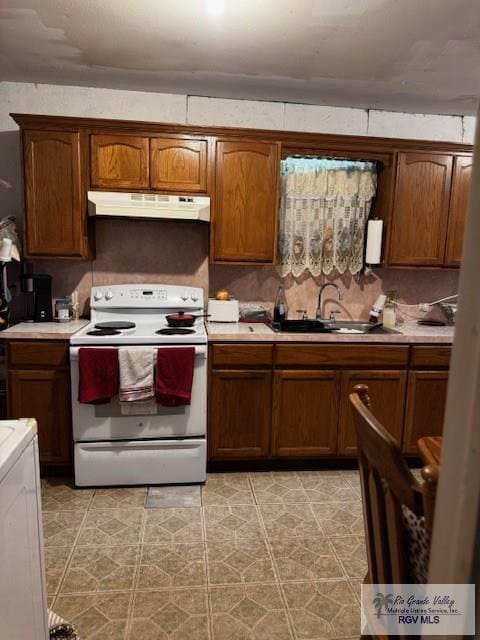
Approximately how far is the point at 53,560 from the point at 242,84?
9.63 feet

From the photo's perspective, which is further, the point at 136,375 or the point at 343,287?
the point at 343,287

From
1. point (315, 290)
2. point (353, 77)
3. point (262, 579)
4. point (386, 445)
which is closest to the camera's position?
point (386, 445)

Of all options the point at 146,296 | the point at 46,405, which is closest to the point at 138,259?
the point at 146,296

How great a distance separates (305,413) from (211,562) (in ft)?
3.67

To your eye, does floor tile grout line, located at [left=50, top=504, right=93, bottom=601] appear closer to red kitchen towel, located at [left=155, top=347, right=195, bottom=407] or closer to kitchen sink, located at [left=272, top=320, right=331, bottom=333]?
red kitchen towel, located at [left=155, top=347, right=195, bottom=407]

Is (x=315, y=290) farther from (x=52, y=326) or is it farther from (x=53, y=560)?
(x=53, y=560)

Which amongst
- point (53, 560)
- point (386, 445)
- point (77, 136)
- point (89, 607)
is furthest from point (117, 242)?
point (386, 445)

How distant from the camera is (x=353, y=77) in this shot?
8.98 ft

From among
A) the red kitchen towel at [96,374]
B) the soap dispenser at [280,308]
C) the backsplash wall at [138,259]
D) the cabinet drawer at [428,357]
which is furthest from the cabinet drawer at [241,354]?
the cabinet drawer at [428,357]

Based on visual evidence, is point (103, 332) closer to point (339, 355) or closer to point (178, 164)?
point (178, 164)

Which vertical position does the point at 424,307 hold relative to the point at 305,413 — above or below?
above

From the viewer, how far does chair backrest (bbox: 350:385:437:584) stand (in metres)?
0.84

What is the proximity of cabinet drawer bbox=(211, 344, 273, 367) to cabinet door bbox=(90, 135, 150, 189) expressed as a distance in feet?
3.86

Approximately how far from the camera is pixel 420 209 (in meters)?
3.09
